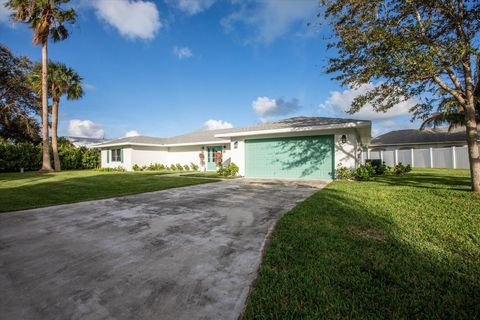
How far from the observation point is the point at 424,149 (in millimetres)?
21688

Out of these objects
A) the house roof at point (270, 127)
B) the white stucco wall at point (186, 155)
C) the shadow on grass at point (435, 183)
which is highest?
the house roof at point (270, 127)

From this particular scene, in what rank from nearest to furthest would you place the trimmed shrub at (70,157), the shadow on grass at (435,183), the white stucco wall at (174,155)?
the shadow on grass at (435,183), the white stucco wall at (174,155), the trimmed shrub at (70,157)

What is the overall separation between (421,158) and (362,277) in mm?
25572

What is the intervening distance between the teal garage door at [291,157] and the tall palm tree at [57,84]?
1637cm

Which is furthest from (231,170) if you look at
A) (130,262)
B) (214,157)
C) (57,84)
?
(57,84)

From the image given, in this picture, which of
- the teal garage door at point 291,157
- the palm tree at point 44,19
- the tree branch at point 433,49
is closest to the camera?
the tree branch at point 433,49

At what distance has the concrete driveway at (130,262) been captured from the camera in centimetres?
202

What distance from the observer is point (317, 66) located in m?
9.04

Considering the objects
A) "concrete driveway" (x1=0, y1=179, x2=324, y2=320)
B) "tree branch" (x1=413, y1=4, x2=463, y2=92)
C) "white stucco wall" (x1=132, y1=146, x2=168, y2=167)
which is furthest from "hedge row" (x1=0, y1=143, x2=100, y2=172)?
"tree branch" (x1=413, y1=4, x2=463, y2=92)

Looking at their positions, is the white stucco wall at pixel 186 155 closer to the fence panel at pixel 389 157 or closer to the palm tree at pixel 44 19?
the palm tree at pixel 44 19

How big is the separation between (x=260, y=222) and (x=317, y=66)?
289 inches

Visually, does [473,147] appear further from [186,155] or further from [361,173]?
[186,155]

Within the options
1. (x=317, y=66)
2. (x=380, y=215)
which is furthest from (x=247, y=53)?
(x=380, y=215)

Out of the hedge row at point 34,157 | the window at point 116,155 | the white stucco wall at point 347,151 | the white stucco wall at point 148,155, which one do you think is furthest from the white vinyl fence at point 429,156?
the hedge row at point 34,157
